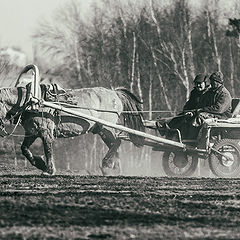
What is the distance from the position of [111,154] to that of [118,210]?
10.1m

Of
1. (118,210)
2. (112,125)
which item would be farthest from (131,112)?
(118,210)

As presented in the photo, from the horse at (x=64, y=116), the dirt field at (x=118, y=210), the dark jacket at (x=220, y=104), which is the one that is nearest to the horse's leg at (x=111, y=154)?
the horse at (x=64, y=116)

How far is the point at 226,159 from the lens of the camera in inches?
779

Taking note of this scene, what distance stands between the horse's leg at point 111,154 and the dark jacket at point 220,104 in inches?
90.9

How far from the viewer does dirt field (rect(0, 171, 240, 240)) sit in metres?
9.26

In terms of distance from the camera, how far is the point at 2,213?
34.3 feet

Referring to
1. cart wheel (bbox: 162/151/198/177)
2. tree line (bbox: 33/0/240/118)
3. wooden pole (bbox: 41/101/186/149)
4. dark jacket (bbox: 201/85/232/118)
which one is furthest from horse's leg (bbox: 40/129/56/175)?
tree line (bbox: 33/0/240/118)

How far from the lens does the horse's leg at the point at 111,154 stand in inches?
829

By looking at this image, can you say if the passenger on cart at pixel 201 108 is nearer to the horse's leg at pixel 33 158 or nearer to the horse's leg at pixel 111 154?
the horse's leg at pixel 111 154

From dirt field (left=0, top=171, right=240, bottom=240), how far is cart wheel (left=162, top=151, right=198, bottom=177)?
416 centimetres

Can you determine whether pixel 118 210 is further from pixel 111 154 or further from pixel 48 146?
pixel 111 154

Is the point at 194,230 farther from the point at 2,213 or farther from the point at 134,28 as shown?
the point at 134,28

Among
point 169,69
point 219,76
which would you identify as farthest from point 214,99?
point 169,69

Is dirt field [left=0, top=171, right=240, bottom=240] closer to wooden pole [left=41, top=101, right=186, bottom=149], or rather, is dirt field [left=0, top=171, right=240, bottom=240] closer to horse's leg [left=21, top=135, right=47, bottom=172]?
wooden pole [left=41, top=101, right=186, bottom=149]
